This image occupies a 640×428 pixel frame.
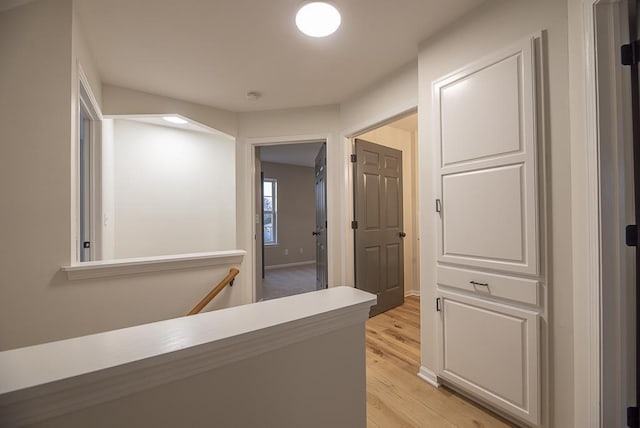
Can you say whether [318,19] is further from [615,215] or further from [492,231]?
[615,215]

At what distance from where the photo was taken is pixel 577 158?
48.0 inches

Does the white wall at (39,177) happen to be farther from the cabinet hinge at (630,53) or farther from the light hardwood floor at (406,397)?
the cabinet hinge at (630,53)

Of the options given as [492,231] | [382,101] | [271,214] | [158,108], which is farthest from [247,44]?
[271,214]

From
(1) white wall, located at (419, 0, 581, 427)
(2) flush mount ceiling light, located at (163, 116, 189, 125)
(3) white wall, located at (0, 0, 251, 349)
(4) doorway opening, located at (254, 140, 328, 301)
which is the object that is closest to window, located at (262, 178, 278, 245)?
(4) doorway opening, located at (254, 140, 328, 301)

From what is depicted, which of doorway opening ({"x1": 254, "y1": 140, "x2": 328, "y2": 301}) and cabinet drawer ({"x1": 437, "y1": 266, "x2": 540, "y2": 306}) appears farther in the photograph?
doorway opening ({"x1": 254, "y1": 140, "x2": 328, "y2": 301})

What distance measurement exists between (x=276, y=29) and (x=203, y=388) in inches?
80.5

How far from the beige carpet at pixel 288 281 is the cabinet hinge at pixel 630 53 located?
3975 millimetres

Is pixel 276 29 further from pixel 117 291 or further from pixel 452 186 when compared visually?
pixel 117 291

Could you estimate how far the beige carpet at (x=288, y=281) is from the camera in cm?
448

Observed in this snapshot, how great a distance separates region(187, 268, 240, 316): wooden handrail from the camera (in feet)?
6.98

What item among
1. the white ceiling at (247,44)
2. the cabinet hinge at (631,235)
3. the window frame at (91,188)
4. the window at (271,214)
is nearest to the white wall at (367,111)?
the white ceiling at (247,44)

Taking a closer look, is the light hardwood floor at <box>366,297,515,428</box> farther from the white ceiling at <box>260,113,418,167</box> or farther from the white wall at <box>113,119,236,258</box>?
the white ceiling at <box>260,113,418,167</box>

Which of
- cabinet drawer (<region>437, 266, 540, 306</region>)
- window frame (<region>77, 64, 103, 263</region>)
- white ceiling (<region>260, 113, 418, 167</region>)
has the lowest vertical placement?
cabinet drawer (<region>437, 266, 540, 306</region>)

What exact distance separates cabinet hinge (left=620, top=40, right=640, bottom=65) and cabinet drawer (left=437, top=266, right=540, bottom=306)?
39.7 inches
